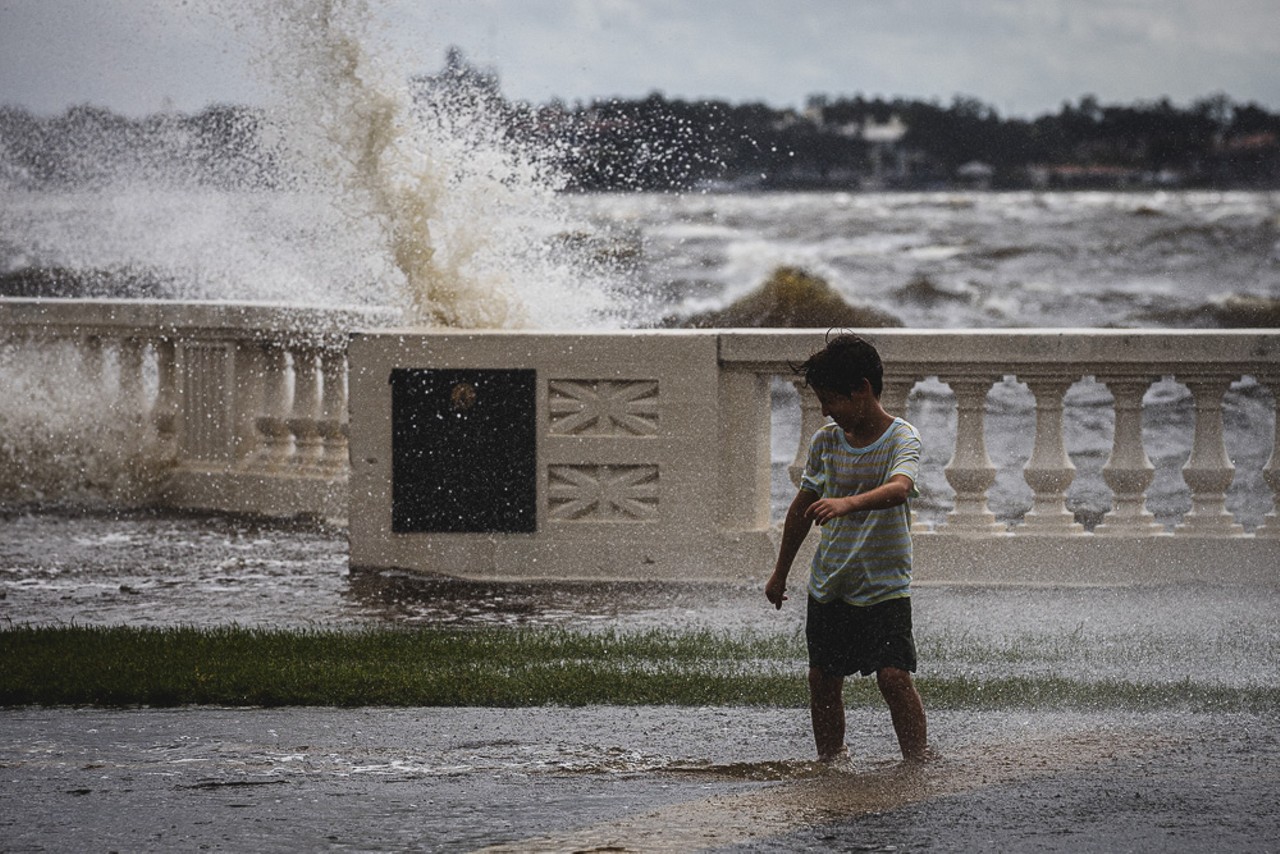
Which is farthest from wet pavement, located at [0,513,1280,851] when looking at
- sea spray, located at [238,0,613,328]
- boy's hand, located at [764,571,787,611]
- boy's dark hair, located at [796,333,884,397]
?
Answer: sea spray, located at [238,0,613,328]

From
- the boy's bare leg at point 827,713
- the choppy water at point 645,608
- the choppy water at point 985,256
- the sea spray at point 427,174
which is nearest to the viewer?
the boy's bare leg at point 827,713

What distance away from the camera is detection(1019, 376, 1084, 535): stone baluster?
366 inches

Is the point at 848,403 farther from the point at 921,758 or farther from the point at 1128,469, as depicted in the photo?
the point at 1128,469

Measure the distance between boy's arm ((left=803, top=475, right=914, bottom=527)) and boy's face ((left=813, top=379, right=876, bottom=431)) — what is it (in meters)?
0.22

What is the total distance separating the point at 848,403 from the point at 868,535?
391 millimetres

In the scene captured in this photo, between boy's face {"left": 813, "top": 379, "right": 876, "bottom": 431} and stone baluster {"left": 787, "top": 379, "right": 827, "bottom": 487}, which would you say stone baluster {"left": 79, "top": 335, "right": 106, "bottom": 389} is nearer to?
stone baluster {"left": 787, "top": 379, "right": 827, "bottom": 487}

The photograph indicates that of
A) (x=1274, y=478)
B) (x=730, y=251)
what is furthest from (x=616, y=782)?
(x=730, y=251)

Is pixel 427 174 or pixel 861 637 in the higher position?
pixel 427 174

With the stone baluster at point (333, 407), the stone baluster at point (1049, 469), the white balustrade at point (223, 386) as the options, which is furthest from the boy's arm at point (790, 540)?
the stone baluster at point (333, 407)

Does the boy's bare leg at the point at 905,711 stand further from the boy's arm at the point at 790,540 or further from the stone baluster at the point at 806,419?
the stone baluster at the point at 806,419

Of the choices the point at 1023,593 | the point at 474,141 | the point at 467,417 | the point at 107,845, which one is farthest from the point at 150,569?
the point at 107,845

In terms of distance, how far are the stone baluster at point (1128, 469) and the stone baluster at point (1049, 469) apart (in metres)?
0.20

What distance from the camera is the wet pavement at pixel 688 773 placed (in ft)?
15.6

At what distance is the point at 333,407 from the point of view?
39.2 feet
